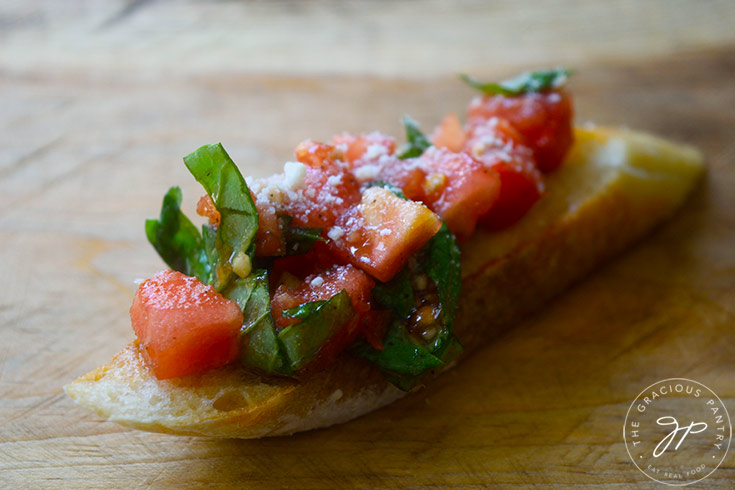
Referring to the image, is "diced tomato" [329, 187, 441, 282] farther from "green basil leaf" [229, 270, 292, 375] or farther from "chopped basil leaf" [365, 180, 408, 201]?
"green basil leaf" [229, 270, 292, 375]

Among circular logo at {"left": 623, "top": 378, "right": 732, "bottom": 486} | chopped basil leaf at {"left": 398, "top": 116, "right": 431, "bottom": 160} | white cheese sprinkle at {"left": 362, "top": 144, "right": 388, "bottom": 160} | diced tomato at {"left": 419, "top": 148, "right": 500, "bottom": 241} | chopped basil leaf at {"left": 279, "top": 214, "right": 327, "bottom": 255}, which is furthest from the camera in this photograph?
chopped basil leaf at {"left": 398, "top": 116, "right": 431, "bottom": 160}

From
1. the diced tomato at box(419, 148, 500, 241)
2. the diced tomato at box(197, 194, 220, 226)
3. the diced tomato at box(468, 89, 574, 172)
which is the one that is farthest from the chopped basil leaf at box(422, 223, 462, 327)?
the diced tomato at box(468, 89, 574, 172)

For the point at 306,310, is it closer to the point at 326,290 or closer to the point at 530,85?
the point at 326,290

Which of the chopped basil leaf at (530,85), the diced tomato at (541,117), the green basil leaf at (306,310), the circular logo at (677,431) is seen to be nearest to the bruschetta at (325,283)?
the green basil leaf at (306,310)

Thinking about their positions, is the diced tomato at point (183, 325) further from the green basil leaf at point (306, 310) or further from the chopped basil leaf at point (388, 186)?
the chopped basil leaf at point (388, 186)

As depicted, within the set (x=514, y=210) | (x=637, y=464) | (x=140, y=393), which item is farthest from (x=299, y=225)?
(x=637, y=464)
